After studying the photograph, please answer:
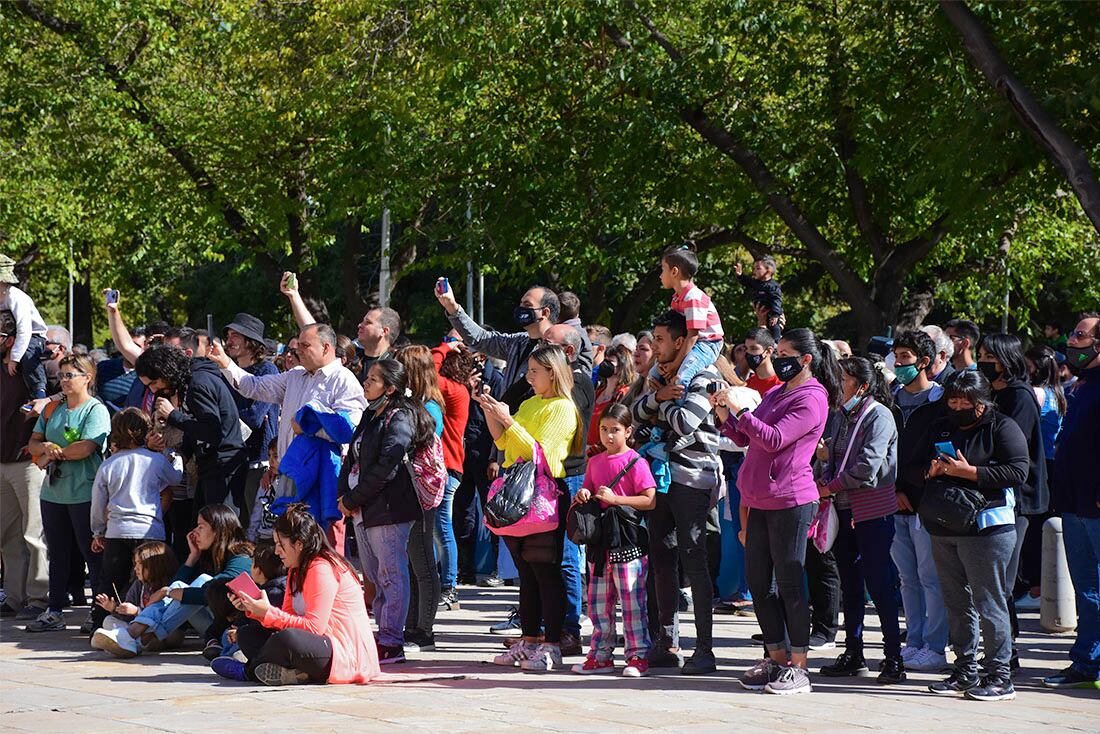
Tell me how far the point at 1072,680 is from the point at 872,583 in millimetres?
1209

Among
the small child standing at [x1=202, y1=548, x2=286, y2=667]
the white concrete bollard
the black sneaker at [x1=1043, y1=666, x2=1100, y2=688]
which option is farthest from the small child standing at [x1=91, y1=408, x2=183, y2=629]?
the white concrete bollard

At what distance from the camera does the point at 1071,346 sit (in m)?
8.27

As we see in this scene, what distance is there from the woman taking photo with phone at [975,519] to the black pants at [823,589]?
1490mm

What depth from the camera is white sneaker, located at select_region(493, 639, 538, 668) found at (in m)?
8.58

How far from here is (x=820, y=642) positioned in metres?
9.47

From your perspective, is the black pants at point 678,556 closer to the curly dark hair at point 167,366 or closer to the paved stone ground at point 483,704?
the paved stone ground at point 483,704

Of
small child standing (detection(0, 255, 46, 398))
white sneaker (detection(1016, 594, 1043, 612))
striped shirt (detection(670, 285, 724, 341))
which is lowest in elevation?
white sneaker (detection(1016, 594, 1043, 612))

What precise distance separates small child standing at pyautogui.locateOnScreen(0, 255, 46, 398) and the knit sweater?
14.7ft

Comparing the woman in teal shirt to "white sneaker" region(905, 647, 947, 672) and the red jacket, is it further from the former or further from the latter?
"white sneaker" region(905, 647, 947, 672)

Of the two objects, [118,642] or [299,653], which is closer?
[299,653]

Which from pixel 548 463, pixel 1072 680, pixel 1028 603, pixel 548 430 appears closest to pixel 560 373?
pixel 548 430

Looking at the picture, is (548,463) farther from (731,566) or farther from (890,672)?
(731,566)

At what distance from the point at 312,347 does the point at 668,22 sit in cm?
1311

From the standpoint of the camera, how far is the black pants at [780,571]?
7738mm
